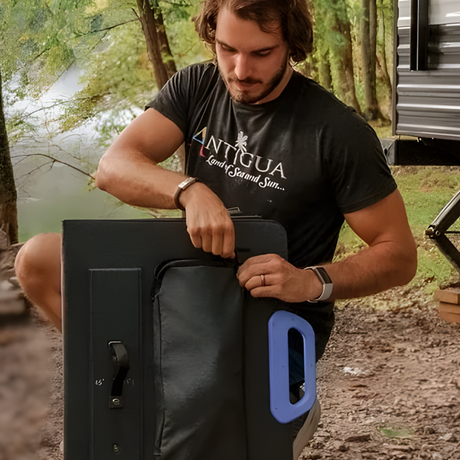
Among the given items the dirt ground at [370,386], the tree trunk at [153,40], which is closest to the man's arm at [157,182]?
the dirt ground at [370,386]

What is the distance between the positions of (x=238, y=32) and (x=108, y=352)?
96 centimetres

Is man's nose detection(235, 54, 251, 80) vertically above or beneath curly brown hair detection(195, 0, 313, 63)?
beneath

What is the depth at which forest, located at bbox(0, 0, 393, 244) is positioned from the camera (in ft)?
17.7

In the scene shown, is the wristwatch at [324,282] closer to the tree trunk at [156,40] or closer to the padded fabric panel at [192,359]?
the padded fabric panel at [192,359]

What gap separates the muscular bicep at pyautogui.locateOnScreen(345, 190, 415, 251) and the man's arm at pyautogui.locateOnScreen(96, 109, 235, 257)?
50 cm

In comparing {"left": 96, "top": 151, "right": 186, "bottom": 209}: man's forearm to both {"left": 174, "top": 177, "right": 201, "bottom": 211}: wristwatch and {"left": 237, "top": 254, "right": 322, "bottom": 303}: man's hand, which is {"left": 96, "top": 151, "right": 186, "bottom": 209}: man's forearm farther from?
{"left": 237, "top": 254, "right": 322, "bottom": 303}: man's hand

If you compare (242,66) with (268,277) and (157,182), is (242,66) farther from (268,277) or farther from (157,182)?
(268,277)

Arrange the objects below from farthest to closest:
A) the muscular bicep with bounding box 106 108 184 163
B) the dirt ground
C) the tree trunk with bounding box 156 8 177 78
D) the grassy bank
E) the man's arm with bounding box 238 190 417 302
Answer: the tree trunk with bounding box 156 8 177 78
the grassy bank
the dirt ground
the muscular bicep with bounding box 106 108 184 163
the man's arm with bounding box 238 190 417 302

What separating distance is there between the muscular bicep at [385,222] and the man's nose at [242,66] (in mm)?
494

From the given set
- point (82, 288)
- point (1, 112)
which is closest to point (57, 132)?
point (1, 112)

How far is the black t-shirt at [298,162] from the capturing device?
5.12 feet

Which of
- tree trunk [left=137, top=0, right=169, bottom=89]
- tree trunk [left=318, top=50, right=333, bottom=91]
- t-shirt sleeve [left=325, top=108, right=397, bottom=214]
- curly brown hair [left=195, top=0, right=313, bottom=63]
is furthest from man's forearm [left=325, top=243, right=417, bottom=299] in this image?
tree trunk [left=318, top=50, right=333, bottom=91]

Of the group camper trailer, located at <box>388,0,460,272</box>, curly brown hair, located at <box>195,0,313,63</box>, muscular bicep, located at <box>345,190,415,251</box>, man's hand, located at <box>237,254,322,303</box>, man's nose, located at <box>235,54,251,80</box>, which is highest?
curly brown hair, located at <box>195,0,313,63</box>

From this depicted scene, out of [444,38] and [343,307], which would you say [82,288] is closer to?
[444,38]
